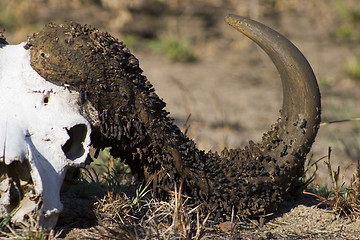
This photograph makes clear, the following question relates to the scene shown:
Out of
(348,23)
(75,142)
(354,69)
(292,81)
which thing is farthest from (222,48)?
(75,142)

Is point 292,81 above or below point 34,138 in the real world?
above

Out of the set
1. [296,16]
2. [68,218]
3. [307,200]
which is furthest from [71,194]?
[296,16]

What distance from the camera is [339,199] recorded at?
10.4ft

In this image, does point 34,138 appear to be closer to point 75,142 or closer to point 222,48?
point 75,142

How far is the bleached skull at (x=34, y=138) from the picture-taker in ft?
8.15

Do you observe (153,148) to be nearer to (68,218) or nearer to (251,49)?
(68,218)

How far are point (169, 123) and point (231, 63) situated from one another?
5931 mm

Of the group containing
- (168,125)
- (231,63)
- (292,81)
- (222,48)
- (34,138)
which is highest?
(222,48)

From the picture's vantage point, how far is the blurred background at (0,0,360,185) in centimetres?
695

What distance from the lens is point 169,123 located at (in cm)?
289

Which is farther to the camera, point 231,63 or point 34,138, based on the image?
point 231,63

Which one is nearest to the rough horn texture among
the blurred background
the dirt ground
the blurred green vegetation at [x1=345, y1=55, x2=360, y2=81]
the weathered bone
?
the weathered bone

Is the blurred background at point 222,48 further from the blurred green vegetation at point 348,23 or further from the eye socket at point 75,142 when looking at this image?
the eye socket at point 75,142

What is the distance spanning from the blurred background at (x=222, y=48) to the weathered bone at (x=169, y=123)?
10.6ft
